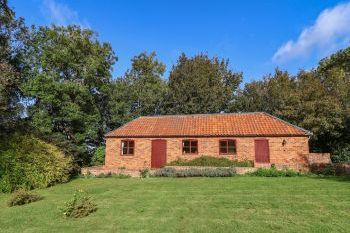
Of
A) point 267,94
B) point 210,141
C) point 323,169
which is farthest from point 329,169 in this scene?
point 267,94

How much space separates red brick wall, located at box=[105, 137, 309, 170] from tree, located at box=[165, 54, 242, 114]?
12.4 meters

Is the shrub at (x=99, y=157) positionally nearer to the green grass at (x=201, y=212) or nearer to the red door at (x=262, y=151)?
the red door at (x=262, y=151)

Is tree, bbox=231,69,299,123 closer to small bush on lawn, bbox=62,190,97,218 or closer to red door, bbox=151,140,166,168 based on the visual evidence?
red door, bbox=151,140,166,168

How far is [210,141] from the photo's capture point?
89.0 ft

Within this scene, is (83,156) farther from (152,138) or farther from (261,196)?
(261,196)

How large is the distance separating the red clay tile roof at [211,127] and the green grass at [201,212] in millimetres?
12348

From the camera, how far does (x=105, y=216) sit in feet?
32.1

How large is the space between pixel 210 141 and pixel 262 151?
451 cm

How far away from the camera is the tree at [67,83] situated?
29609 mm

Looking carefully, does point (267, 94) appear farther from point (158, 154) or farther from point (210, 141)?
point (158, 154)

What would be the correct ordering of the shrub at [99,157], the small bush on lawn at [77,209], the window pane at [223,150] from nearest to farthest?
the small bush on lawn at [77,209], the window pane at [223,150], the shrub at [99,157]

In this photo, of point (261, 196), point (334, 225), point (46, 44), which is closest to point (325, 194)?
point (261, 196)

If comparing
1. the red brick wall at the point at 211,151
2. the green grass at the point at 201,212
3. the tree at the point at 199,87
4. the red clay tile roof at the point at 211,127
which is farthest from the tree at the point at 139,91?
the green grass at the point at 201,212

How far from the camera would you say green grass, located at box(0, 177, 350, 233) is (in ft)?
27.1
